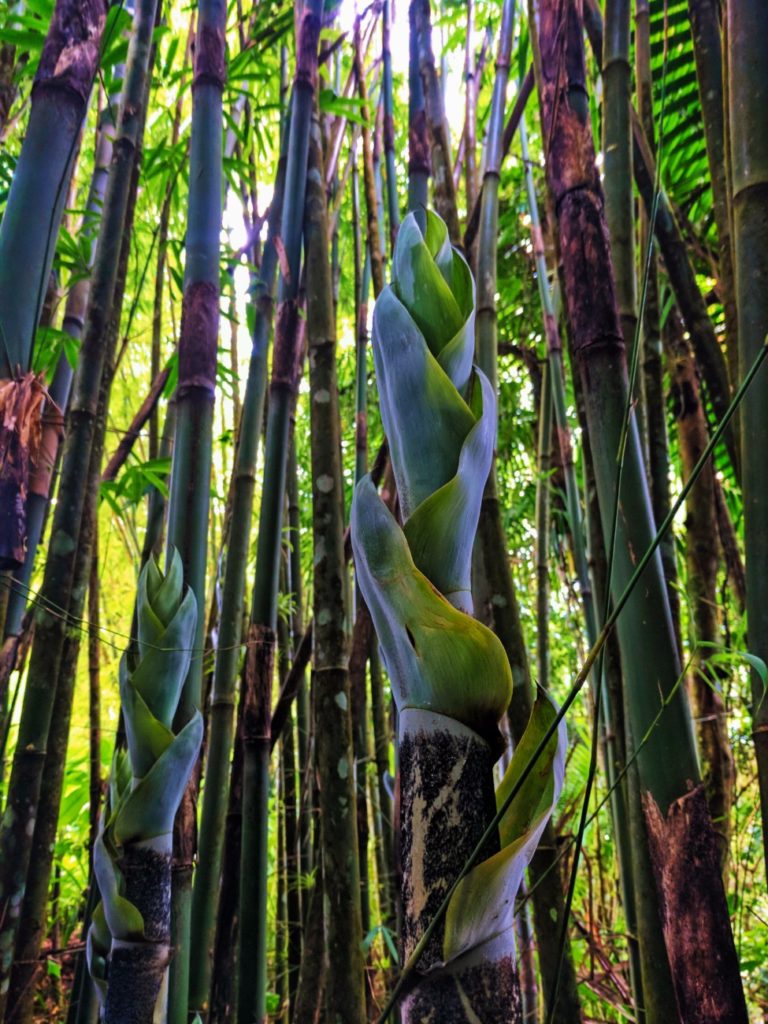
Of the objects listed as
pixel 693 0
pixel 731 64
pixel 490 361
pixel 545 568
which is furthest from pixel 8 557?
pixel 545 568

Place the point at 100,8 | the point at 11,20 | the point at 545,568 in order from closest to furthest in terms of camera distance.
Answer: the point at 100,8, the point at 11,20, the point at 545,568

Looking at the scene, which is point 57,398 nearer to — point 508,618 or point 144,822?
point 508,618

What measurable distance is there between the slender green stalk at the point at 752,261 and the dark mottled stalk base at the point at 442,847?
0.36 metres

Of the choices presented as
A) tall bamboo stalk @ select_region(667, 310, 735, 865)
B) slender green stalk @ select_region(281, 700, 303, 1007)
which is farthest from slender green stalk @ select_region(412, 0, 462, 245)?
slender green stalk @ select_region(281, 700, 303, 1007)

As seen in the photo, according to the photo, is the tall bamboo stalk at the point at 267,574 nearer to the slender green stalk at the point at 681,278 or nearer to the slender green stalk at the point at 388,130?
the slender green stalk at the point at 388,130

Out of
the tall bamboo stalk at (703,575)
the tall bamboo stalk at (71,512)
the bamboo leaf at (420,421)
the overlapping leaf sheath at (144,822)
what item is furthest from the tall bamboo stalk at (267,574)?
the tall bamboo stalk at (703,575)

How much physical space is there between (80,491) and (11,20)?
0.96 meters

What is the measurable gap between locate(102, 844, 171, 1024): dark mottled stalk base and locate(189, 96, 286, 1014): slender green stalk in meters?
0.42

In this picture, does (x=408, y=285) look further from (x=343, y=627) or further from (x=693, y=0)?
(x=693, y=0)

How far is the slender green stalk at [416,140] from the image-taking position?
4.41ft

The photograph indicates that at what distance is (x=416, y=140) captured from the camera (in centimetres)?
139

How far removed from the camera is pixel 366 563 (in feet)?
1.28

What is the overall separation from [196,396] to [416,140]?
70cm

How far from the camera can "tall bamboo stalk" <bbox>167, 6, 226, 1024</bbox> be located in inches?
34.4
